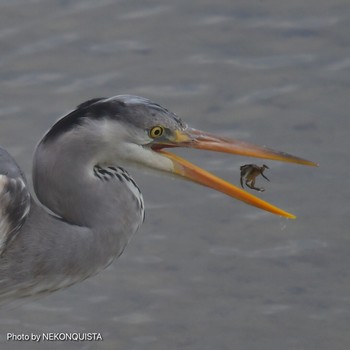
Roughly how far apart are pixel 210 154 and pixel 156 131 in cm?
230

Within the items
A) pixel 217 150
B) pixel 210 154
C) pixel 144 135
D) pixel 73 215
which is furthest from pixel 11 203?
pixel 210 154

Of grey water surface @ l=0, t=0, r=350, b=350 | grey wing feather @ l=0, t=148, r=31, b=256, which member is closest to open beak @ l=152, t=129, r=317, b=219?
grey wing feather @ l=0, t=148, r=31, b=256

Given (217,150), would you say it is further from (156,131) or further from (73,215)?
(73,215)

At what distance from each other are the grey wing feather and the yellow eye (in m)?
0.63

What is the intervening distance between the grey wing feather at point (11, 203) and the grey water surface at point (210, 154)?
0.50 m

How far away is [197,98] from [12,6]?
178cm

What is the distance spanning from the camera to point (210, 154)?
859 centimetres

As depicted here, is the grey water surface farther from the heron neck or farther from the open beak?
the open beak

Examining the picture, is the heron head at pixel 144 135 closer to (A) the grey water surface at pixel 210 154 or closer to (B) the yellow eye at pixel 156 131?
(B) the yellow eye at pixel 156 131

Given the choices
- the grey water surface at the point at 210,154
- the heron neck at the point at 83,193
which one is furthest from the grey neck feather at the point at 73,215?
the grey water surface at the point at 210,154

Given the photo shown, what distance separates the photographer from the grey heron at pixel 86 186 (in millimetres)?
6254

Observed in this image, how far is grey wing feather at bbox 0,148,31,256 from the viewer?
20.7ft

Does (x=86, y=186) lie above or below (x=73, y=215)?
above

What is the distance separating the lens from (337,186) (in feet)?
27.3
